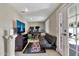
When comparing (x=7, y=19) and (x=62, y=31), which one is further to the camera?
(x=7, y=19)

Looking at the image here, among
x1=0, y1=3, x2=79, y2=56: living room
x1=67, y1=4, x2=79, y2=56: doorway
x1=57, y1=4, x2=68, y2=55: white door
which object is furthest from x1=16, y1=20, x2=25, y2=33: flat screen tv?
x1=67, y1=4, x2=79, y2=56: doorway

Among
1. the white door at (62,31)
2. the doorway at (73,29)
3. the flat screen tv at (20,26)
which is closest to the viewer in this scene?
the doorway at (73,29)

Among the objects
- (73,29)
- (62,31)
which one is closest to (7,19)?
(62,31)

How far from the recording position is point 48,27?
81.7 inches

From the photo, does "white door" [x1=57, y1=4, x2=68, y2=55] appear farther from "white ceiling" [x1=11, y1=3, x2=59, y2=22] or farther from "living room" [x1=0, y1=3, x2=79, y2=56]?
"white ceiling" [x1=11, y1=3, x2=59, y2=22]

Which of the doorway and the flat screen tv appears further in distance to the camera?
the flat screen tv

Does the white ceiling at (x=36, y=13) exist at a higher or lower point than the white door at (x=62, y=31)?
higher

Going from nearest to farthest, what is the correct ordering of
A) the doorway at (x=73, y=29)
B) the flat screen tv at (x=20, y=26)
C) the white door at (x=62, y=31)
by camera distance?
the doorway at (x=73, y=29)
the white door at (x=62, y=31)
the flat screen tv at (x=20, y=26)

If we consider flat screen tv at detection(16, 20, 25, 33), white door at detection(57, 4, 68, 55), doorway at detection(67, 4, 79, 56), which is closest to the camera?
doorway at detection(67, 4, 79, 56)

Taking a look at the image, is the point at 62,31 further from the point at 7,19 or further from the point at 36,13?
the point at 7,19

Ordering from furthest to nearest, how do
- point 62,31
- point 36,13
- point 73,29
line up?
point 36,13 < point 62,31 < point 73,29

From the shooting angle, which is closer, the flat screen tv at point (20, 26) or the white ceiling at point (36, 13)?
the white ceiling at point (36, 13)

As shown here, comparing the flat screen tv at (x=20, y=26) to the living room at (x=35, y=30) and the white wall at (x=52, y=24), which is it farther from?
the white wall at (x=52, y=24)

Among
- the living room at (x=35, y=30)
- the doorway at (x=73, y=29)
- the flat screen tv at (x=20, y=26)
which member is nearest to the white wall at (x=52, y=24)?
the living room at (x=35, y=30)
